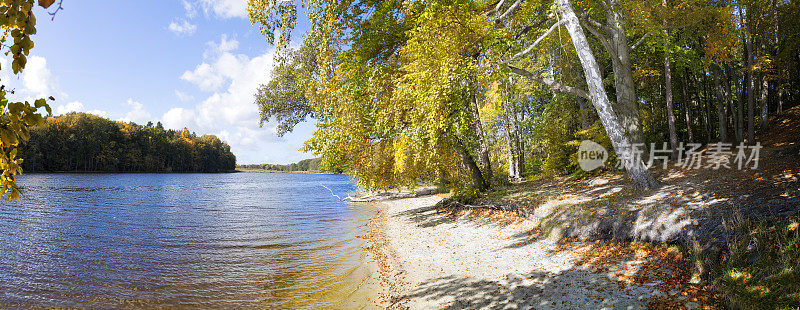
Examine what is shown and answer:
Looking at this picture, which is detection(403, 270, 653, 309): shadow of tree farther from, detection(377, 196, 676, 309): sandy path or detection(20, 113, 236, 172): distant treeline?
detection(20, 113, 236, 172): distant treeline

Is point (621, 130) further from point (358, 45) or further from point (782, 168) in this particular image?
point (358, 45)

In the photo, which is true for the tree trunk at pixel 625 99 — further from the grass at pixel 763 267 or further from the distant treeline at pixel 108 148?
the distant treeline at pixel 108 148

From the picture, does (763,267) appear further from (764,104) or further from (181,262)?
(764,104)

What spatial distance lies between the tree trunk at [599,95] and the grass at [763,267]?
13.4 ft

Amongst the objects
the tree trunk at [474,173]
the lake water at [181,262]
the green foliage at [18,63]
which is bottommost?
the lake water at [181,262]

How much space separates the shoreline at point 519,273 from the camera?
535 cm

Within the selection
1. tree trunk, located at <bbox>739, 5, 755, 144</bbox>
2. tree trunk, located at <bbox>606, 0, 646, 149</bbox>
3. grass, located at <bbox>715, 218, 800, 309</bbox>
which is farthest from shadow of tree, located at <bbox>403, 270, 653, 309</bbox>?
tree trunk, located at <bbox>739, 5, 755, 144</bbox>

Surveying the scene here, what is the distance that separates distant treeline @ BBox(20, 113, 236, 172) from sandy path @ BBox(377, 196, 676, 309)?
64.9 m

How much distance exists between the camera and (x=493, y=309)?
5.55 m

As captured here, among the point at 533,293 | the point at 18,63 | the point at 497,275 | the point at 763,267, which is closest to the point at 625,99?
the point at 763,267

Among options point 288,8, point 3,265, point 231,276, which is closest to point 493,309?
point 231,276

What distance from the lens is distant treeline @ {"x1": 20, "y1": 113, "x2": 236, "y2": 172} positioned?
64.4 metres

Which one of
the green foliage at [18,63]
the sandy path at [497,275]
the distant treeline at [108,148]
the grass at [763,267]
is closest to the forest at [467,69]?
the sandy path at [497,275]

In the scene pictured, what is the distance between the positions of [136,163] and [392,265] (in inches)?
3887
